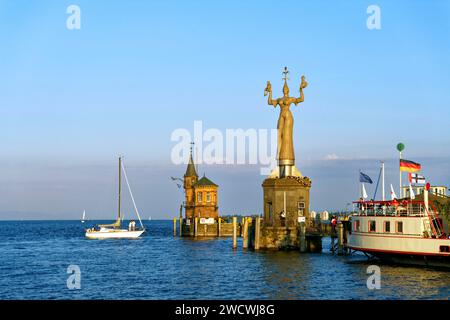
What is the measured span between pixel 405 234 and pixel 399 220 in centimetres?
124

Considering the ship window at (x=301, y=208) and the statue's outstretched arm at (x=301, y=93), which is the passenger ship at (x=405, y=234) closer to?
the ship window at (x=301, y=208)

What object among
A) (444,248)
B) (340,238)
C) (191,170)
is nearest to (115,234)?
(191,170)

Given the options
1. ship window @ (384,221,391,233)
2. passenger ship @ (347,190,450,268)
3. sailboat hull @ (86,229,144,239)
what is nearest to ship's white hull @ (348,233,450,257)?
passenger ship @ (347,190,450,268)

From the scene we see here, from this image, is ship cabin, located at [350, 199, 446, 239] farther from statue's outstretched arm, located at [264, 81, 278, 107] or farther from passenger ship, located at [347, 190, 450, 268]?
statue's outstretched arm, located at [264, 81, 278, 107]

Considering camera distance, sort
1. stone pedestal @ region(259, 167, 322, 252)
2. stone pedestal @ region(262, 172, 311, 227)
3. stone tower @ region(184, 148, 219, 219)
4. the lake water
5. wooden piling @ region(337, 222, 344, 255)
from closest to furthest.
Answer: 1. the lake water
2. stone pedestal @ region(259, 167, 322, 252)
3. stone pedestal @ region(262, 172, 311, 227)
4. wooden piling @ region(337, 222, 344, 255)
5. stone tower @ region(184, 148, 219, 219)

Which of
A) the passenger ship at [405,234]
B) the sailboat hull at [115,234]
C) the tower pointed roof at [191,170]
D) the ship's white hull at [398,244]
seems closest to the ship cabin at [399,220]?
the passenger ship at [405,234]

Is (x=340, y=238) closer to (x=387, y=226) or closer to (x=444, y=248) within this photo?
(x=387, y=226)

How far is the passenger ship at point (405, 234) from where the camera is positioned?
48156 millimetres

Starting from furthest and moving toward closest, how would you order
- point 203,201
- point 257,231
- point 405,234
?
1. point 203,201
2. point 257,231
3. point 405,234

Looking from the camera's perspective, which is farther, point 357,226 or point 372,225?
point 357,226

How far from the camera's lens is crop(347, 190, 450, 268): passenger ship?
48.2 m

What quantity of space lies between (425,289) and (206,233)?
65871 millimetres

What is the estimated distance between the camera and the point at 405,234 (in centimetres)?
5012
